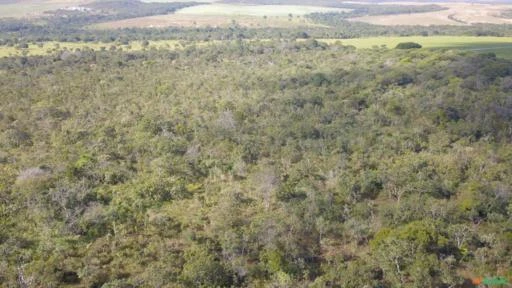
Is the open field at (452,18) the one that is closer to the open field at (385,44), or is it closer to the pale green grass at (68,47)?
the open field at (385,44)

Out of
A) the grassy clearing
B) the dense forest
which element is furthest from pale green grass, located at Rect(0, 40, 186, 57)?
the grassy clearing

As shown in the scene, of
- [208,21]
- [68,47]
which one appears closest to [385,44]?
[68,47]

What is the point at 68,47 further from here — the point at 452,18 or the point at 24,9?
the point at 24,9

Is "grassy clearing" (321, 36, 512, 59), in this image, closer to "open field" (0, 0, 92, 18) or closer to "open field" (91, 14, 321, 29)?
"open field" (91, 14, 321, 29)

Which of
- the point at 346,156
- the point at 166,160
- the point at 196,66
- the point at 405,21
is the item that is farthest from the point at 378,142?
the point at 405,21

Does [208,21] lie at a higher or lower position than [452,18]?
higher
